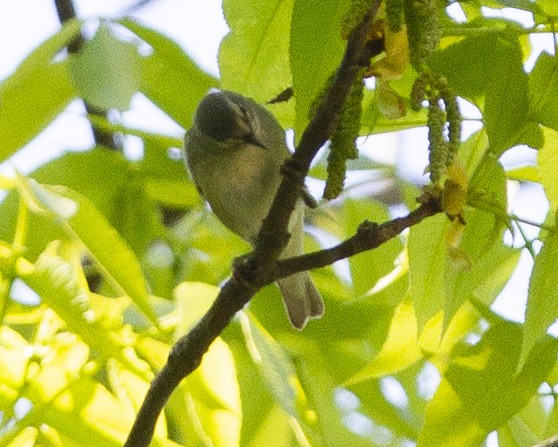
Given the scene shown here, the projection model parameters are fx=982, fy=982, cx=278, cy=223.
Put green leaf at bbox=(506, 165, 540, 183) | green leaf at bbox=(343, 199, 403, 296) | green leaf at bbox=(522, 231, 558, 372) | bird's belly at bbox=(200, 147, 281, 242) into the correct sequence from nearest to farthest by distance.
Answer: green leaf at bbox=(522, 231, 558, 372) < green leaf at bbox=(506, 165, 540, 183) < green leaf at bbox=(343, 199, 403, 296) < bird's belly at bbox=(200, 147, 281, 242)

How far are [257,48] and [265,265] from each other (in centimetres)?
27

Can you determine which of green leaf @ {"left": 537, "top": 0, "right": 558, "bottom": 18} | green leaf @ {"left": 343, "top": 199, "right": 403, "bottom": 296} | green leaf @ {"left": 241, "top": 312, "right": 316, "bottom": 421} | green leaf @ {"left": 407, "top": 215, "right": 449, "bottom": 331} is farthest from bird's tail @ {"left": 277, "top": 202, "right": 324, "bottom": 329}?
green leaf @ {"left": 537, "top": 0, "right": 558, "bottom": 18}

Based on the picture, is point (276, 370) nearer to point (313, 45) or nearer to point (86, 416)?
point (86, 416)

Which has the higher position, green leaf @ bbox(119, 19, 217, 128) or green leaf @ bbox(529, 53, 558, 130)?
green leaf @ bbox(529, 53, 558, 130)

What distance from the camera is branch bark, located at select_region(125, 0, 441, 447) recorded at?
3.59 ft

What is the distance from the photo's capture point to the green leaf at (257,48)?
3.72ft

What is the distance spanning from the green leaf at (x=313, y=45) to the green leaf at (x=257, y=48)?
164 mm

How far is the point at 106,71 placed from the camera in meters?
1.47

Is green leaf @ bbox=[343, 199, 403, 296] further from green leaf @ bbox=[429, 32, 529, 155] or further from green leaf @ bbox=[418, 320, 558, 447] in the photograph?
green leaf @ bbox=[429, 32, 529, 155]

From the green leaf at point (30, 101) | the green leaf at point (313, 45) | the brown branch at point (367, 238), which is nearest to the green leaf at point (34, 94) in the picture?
the green leaf at point (30, 101)

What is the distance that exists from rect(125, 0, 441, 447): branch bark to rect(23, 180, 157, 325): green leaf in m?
0.10

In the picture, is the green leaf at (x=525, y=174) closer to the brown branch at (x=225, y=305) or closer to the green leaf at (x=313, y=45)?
the brown branch at (x=225, y=305)

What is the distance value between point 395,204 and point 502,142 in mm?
1975

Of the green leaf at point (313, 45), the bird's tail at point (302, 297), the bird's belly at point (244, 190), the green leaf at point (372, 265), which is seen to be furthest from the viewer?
the bird's belly at point (244, 190)
